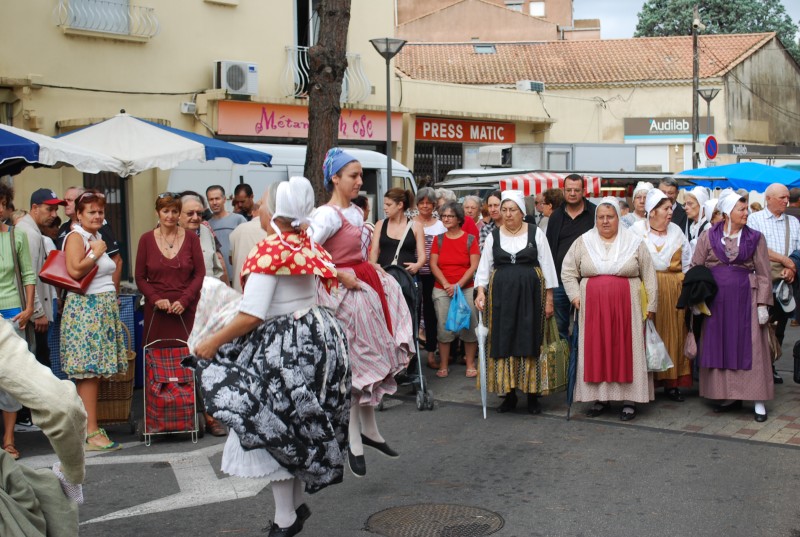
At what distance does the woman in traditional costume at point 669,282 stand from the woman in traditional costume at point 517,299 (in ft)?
3.70

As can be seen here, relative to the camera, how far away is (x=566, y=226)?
9922 millimetres

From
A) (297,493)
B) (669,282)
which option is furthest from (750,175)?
(297,493)

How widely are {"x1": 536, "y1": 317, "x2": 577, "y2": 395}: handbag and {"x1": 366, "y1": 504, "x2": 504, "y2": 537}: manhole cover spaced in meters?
2.77

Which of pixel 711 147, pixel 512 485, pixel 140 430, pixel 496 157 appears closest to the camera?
pixel 512 485

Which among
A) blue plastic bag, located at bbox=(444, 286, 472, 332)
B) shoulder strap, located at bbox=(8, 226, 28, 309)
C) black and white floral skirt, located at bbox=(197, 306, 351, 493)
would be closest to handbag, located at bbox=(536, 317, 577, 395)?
blue plastic bag, located at bbox=(444, 286, 472, 332)

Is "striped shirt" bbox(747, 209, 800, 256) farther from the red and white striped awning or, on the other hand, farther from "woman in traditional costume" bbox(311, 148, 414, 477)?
the red and white striped awning

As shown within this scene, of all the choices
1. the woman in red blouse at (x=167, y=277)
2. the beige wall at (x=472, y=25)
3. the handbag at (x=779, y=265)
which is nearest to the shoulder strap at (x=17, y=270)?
the woman in red blouse at (x=167, y=277)

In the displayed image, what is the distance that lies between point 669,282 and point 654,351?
0.97m

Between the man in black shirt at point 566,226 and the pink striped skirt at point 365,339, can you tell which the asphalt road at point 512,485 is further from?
the man in black shirt at point 566,226

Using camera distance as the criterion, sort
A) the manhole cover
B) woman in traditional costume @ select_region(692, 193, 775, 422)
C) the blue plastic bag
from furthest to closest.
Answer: the blue plastic bag, woman in traditional costume @ select_region(692, 193, 775, 422), the manhole cover

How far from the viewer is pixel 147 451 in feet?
25.5

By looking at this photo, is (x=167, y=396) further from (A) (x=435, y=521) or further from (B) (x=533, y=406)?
(B) (x=533, y=406)

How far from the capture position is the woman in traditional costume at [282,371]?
4.72m

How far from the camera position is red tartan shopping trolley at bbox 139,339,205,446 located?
799cm
